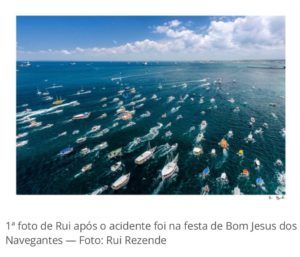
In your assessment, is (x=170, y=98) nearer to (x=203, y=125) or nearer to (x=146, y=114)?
(x=146, y=114)

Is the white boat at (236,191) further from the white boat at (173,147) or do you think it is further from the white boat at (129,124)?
the white boat at (129,124)

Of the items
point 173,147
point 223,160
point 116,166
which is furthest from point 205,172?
point 116,166

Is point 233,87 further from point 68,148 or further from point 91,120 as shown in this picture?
point 68,148

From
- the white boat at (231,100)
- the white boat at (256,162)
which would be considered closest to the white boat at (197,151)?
the white boat at (256,162)

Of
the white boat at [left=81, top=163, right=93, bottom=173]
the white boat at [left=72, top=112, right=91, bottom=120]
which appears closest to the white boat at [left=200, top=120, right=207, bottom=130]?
the white boat at [left=81, top=163, right=93, bottom=173]

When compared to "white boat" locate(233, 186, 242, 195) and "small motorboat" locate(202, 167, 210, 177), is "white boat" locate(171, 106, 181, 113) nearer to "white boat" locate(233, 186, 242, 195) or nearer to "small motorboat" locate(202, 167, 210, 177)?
"small motorboat" locate(202, 167, 210, 177)

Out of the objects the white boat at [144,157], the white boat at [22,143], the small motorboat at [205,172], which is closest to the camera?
the small motorboat at [205,172]
